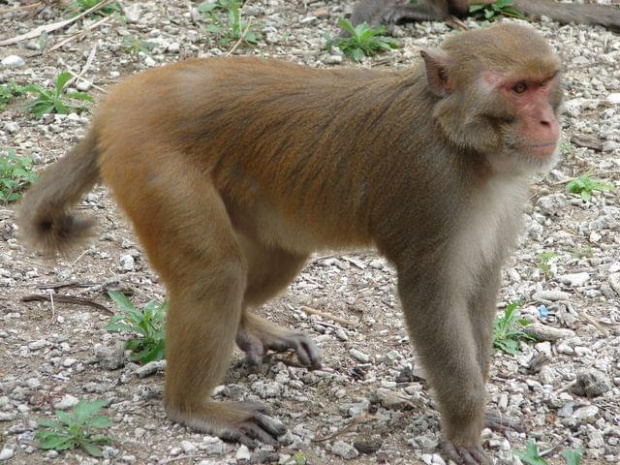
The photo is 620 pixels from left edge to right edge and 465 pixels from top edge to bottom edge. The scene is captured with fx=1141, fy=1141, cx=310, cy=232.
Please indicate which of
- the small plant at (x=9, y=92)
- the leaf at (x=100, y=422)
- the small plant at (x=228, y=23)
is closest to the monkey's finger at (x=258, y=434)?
the leaf at (x=100, y=422)

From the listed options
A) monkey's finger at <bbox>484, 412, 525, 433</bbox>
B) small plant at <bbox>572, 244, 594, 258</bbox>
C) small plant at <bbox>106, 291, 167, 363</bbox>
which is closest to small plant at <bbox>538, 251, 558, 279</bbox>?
small plant at <bbox>572, 244, 594, 258</bbox>

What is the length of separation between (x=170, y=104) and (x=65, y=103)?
3.67m

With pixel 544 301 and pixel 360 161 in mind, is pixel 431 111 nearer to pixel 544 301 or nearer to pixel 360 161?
pixel 360 161

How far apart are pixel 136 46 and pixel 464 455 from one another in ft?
18.0

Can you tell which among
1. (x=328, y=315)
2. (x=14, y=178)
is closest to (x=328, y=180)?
(x=328, y=315)

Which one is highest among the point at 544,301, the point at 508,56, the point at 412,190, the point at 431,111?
the point at 508,56

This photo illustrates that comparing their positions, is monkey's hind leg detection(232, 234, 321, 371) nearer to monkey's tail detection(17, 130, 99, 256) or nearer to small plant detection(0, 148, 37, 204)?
monkey's tail detection(17, 130, 99, 256)

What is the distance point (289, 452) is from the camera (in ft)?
18.5

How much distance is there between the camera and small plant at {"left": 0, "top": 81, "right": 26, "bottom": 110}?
901cm

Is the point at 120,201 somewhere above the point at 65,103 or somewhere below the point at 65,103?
above

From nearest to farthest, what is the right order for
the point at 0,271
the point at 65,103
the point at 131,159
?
the point at 131,159, the point at 0,271, the point at 65,103

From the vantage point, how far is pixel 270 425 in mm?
5805

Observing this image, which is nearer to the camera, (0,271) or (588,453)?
(588,453)

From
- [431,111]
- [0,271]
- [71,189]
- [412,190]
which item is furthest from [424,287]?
[0,271]
